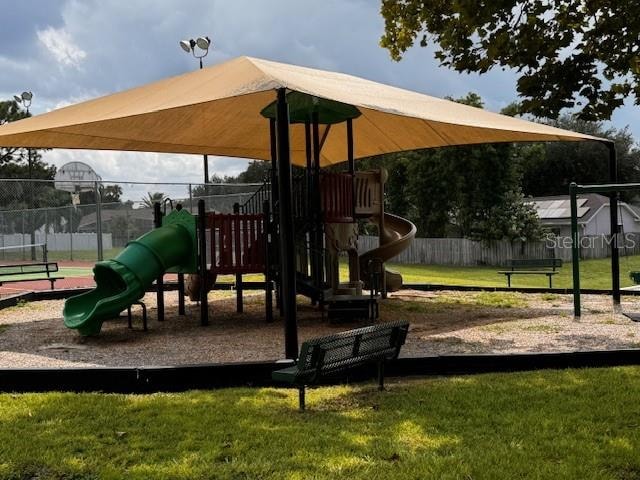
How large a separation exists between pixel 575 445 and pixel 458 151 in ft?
110

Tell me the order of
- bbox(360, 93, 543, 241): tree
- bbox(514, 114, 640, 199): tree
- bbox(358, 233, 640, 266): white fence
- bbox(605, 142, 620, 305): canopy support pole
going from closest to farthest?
bbox(605, 142, 620, 305): canopy support pole → bbox(358, 233, 640, 266): white fence → bbox(360, 93, 543, 241): tree → bbox(514, 114, 640, 199): tree

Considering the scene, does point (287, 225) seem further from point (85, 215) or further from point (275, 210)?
point (85, 215)

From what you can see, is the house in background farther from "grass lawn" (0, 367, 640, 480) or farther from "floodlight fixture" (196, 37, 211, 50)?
"grass lawn" (0, 367, 640, 480)

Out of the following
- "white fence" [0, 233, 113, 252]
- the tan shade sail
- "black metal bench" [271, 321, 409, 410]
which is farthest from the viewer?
"white fence" [0, 233, 113, 252]

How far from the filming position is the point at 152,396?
20.4 feet

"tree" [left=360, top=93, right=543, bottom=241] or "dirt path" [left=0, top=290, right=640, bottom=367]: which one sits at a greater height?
"tree" [left=360, top=93, right=543, bottom=241]

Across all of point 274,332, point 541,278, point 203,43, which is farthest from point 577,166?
point 274,332

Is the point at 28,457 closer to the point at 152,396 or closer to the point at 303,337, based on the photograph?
the point at 152,396

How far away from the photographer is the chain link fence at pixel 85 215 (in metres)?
22.0

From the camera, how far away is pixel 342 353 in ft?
19.7

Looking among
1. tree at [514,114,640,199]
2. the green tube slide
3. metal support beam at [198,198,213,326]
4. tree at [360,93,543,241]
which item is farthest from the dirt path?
tree at [514,114,640,199]

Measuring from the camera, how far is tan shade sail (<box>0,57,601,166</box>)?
8.14m

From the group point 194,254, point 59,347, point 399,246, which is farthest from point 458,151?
Result: point 59,347

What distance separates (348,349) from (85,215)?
68.6 ft
